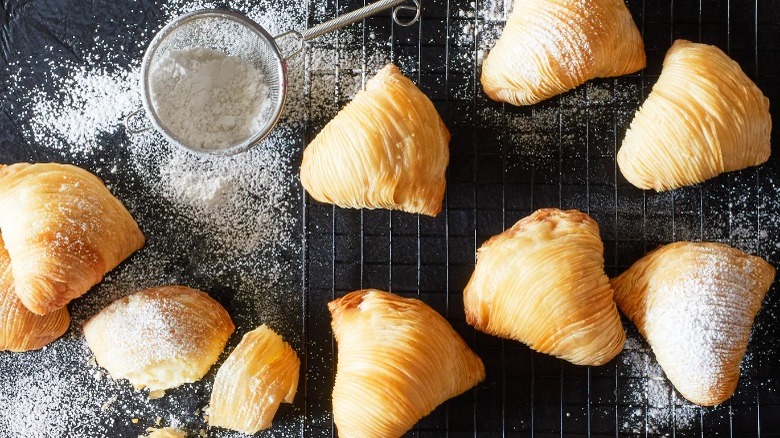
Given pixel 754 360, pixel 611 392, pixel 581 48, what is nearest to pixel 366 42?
pixel 581 48

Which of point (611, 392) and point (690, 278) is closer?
point (690, 278)

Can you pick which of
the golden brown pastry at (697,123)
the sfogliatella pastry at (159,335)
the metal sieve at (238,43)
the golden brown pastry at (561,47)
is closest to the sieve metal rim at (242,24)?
the metal sieve at (238,43)

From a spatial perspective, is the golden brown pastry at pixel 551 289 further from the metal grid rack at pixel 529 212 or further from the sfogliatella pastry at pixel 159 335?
the sfogliatella pastry at pixel 159 335

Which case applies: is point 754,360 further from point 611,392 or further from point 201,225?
point 201,225

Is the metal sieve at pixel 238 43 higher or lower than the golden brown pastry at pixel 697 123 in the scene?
higher

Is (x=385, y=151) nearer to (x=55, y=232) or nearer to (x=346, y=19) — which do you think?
(x=346, y=19)

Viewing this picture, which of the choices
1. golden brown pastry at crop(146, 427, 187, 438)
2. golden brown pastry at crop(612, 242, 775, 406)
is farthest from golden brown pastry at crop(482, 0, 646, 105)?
golden brown pastry at crop(146, 427, 187, 438)
